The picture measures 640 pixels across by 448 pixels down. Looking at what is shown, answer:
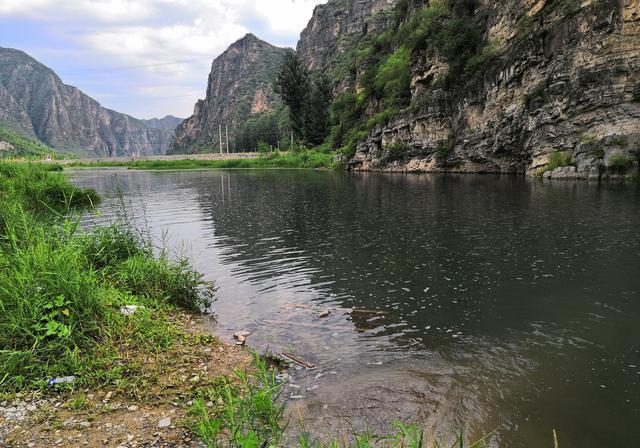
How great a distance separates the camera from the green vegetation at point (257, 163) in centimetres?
9175

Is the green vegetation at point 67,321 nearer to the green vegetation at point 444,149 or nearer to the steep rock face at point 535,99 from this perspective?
the steep rock face at point 535,99

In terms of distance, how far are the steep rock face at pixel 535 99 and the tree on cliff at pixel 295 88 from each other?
4232cm

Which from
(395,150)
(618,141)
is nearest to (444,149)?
(395,150)

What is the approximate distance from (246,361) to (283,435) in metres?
2.17

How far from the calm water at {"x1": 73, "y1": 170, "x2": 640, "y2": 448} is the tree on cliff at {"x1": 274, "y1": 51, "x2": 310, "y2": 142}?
87864 mm

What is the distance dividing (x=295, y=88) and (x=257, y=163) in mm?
20950

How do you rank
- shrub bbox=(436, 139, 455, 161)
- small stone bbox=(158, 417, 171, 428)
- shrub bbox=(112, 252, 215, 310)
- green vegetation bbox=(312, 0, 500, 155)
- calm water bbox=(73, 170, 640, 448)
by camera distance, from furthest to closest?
green vegetation bbox=(312, 0, 500, 155), shrub bbox=(436, 139, 455, 161), shrub bbox=(112, 252, 215, 310), calm water bbox=(73, 170, 640, 448), small stone bbox=(158, 417, 171, 428)

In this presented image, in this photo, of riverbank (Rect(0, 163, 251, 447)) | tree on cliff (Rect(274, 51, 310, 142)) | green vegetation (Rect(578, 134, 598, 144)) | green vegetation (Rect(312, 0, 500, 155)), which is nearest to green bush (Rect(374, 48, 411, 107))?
green vegetation (Rect(312, 0, 500, 155))

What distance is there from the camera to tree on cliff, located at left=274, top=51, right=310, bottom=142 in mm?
103500

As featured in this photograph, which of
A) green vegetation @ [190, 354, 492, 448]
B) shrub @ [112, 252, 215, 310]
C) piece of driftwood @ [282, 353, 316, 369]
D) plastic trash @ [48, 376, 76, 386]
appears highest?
shrub @ [112, 252, 215, 310]

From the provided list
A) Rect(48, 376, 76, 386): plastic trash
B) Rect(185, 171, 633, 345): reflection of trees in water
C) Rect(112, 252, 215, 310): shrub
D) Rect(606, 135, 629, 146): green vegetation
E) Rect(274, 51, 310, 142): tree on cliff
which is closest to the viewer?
Rect(48, 376, 76, 386): plastic trash

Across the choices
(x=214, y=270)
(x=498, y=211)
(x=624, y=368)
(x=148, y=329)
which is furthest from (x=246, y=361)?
(x=498, y=211)

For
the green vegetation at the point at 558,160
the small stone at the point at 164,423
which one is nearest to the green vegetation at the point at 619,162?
the green vegetation at the point at 558,160

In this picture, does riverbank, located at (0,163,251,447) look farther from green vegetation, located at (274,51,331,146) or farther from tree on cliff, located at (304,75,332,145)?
green vegetation, located at (274,51,331,146)
